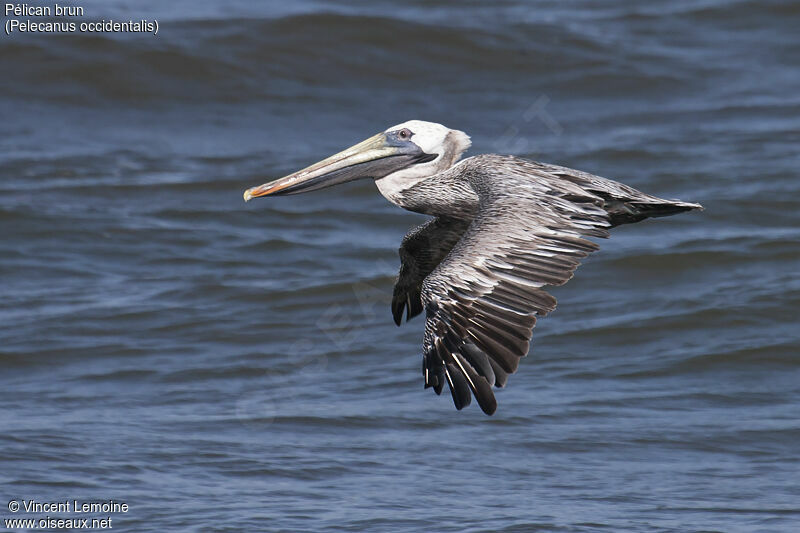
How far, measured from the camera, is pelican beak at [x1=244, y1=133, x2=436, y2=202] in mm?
6984

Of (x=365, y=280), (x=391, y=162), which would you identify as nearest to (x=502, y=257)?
(x=391, y=162)

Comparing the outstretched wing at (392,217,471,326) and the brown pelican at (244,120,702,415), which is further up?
the brown pelican at (244,120,702,415)

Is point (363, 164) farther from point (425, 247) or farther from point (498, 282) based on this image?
point (498, 282)

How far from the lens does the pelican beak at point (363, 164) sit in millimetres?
6984

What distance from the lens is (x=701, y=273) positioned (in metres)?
12.1

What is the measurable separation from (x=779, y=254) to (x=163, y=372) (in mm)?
5540

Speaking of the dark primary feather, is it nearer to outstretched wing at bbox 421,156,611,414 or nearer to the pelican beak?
outstretched wing at bbox 421,156,611,414

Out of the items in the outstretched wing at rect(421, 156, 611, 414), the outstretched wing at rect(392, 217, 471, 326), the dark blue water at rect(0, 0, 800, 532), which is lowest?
the dark blue water at rect(0, 0, 800, 532)

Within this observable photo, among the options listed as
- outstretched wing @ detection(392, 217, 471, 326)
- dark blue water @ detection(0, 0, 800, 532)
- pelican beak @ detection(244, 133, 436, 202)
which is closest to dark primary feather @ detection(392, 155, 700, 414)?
outstretched wing @ detection(392, 217, 471, 326)

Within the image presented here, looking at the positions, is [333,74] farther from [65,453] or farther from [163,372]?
[65,453]

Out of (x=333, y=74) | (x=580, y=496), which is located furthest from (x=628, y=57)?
(x=580, y=496)

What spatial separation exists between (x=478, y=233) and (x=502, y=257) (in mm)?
213

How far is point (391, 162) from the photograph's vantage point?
704 centimetres

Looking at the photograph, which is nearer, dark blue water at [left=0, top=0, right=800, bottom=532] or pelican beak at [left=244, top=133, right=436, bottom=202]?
pelican beak at [left=244, top=133, right=436, bottom=202]
